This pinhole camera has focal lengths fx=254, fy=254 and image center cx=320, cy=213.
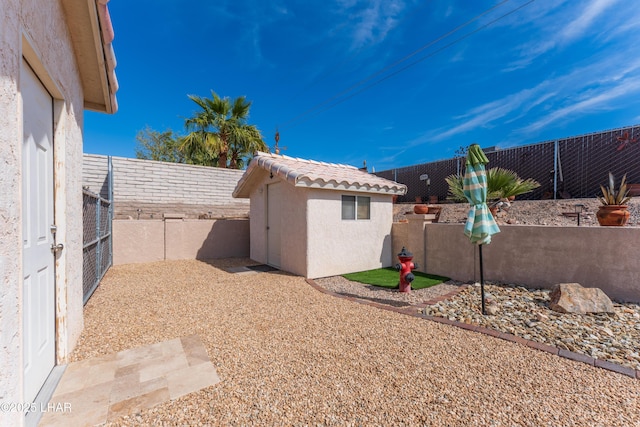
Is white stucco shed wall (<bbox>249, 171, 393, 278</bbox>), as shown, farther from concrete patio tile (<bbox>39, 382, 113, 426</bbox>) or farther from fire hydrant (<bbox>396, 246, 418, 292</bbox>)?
concrete patio tile (<bbox>39, 382, 113, 426</bbox>)

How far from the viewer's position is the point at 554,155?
33.9 ft

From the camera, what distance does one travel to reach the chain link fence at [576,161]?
8.71 m

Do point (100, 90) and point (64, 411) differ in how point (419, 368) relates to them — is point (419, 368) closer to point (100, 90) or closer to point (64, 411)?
point (64, 411)

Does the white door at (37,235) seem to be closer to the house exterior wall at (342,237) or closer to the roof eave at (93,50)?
the roof eave at (93,50)

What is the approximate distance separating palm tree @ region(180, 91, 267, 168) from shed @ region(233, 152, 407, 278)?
202 inches

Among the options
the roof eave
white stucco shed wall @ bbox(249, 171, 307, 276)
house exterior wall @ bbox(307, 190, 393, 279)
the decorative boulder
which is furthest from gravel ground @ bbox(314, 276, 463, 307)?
the roof eave

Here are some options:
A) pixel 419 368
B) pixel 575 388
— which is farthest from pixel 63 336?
pixel 575 388

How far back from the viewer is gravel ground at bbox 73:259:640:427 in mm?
2170

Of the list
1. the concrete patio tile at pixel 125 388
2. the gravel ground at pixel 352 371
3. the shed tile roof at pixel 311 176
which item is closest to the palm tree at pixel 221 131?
the shed tile roof at pixel 311 176

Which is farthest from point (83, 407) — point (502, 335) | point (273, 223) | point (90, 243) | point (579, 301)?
point (579, 301)

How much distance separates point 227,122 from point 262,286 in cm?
1043

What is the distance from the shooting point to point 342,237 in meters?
7.61

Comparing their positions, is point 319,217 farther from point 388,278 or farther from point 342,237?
Answer: point 388,278

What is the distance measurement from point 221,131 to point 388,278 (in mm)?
11333
